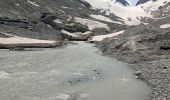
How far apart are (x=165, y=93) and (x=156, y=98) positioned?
1.05 m

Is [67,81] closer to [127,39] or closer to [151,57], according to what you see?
[151,57]

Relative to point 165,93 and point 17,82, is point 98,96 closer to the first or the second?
point 165,93

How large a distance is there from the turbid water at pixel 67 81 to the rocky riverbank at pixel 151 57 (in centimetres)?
87

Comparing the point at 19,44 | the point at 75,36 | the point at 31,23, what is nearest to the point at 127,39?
the point at 19,44

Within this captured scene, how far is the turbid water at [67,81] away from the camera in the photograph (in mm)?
20109

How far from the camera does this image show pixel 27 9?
9250 cm

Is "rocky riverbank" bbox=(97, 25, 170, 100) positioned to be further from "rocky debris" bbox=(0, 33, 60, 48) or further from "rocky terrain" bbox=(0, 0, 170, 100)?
"rocky debris" bbox=(0, 33, 60, 48)

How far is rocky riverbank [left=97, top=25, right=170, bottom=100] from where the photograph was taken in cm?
2256

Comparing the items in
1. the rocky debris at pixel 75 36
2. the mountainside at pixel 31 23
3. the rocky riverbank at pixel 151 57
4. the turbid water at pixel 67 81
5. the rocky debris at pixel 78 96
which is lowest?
the rocky debris at pixel 78 96

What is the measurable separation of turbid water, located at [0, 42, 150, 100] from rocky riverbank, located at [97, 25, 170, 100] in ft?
2.86

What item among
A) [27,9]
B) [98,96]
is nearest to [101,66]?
[98,96]

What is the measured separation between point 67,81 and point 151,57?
47.5ft

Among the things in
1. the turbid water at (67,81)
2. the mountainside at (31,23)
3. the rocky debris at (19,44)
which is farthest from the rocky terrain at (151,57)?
the mountainside at (31,23)

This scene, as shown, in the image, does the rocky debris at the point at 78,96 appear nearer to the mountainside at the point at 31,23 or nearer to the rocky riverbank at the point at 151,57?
the rocky riverbank at the point at 151,57
